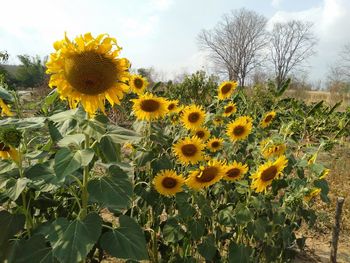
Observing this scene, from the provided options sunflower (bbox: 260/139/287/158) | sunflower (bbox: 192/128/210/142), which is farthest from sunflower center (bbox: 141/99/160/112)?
sunflower (bbox: 260/139/287/158)

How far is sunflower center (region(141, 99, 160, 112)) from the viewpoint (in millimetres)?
2445

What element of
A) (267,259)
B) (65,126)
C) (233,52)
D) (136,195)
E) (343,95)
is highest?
(233,52)

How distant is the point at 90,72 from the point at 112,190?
1.55 feet

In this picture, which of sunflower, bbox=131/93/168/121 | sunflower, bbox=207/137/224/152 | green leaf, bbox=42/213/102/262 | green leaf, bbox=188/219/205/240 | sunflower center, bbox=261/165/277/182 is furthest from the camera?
sunflower, bbox=207/137/224/152

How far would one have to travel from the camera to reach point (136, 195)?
227 cm

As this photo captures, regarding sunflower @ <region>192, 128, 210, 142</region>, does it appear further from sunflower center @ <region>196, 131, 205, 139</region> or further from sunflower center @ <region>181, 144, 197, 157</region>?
sunflower center @ <region>181, 144, 197, 157</region>

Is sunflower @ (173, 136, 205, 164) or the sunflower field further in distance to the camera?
sunflower @ (173, 136, 205, 164)

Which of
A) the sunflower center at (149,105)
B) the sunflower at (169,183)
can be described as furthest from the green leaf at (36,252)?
the sunflower center at (149,105)

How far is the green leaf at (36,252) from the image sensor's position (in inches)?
58.3

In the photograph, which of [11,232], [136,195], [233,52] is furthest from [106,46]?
[233,52]

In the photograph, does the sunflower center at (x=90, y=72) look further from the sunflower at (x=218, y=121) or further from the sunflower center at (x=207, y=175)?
the sunflower at (x=218, y=121)

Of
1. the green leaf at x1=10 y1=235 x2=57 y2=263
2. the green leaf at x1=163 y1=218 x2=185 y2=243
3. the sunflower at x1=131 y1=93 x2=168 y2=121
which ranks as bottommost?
the green leaf at x1=163 y1=218 x2=185 y2=243

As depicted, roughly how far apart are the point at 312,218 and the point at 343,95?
19702mm

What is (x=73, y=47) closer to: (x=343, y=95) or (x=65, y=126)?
(x=65, y=126)
